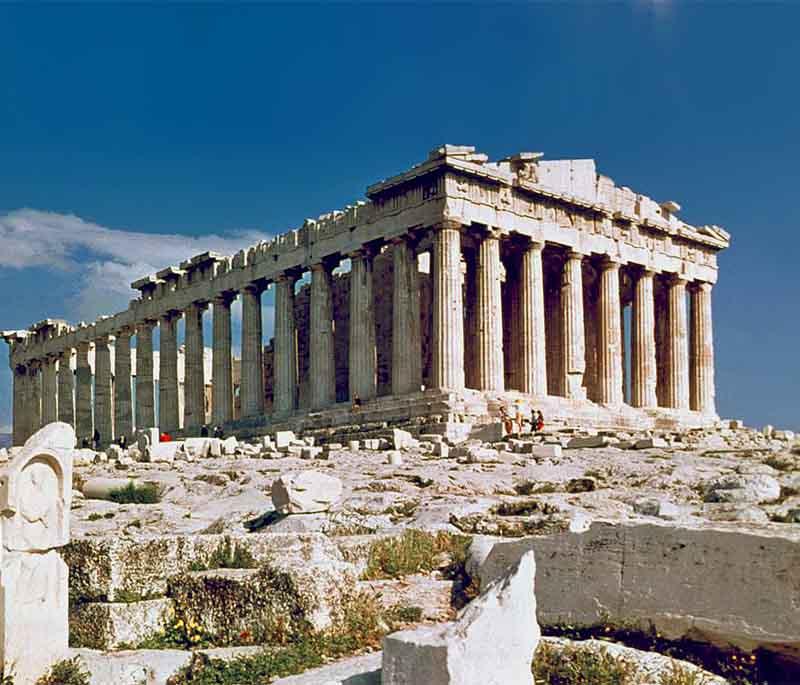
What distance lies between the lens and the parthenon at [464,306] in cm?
3581

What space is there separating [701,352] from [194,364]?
23407 mm

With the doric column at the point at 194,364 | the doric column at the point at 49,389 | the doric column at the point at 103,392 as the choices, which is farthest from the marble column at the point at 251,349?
the doric column at the point at 49,389

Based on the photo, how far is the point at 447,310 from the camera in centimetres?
3534

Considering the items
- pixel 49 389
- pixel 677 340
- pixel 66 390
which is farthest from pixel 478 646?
pixel 49 389

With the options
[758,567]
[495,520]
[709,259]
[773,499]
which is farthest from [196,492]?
[709,259]

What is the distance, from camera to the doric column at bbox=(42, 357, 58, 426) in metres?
63.0

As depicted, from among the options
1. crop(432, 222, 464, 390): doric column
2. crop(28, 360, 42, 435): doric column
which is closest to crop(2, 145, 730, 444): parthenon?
crop(432, 222, 464, 390): doric column

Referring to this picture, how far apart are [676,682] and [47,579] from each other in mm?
4814

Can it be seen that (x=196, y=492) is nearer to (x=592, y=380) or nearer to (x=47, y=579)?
(x=47, y=579)

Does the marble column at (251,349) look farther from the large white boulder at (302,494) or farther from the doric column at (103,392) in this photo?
the large white boulder at (302,494)

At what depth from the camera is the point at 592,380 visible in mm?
43500

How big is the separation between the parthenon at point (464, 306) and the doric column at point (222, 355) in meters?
0.06

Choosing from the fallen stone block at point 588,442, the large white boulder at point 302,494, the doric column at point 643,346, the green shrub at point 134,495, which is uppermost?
the doric column at point 643,346

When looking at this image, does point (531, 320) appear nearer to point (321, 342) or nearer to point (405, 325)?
point (405, 325)
